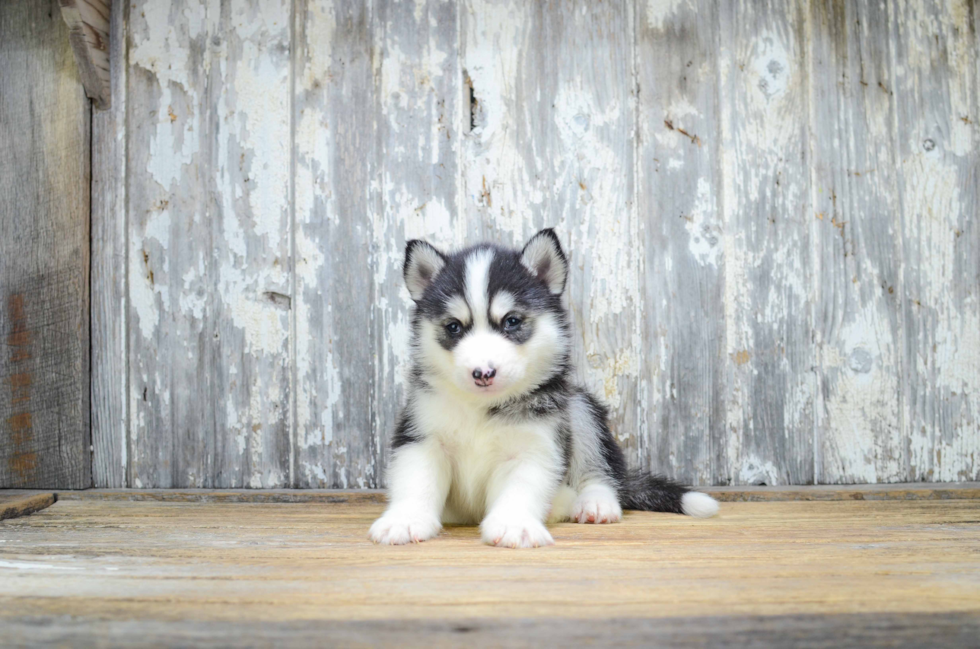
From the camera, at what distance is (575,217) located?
3.02m

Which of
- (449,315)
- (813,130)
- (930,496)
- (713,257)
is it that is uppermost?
(813,130)

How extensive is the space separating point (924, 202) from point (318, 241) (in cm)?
263

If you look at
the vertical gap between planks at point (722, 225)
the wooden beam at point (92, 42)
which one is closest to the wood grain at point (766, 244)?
the vertical gap between planks at point (722, 225)

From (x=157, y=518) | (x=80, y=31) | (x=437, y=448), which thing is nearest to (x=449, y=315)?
(x=437, y=448)

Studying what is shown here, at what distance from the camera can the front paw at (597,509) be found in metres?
2.35

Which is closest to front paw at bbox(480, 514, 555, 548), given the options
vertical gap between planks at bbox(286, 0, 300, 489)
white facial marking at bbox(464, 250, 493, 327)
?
white facial marking at bbox(464, 250, 493, 327)

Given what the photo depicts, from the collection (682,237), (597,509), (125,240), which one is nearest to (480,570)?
(597,509)

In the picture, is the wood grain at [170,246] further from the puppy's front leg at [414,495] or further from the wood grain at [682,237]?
the wood grain at [682,237]

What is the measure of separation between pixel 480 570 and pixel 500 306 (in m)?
0.89

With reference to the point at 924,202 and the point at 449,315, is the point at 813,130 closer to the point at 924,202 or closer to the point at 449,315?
the point at 924,202

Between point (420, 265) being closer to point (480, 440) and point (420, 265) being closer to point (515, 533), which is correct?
point (480, 440)

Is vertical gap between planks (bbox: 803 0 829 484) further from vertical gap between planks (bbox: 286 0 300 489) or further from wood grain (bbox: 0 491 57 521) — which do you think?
wood grain (bbox: 0 491 57 521)

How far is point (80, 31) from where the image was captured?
111 inches

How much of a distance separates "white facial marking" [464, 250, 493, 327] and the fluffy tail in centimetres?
90
